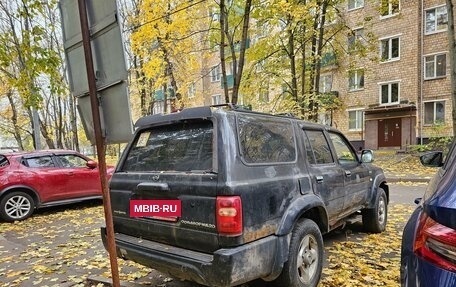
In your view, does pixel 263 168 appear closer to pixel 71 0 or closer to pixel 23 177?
pixel 71 0

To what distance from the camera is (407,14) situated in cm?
2470

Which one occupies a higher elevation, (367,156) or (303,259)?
(367,156)

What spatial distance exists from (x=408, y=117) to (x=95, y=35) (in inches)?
1033

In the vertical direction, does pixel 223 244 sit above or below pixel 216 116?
below

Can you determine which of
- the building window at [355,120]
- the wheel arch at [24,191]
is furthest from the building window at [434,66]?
the wheel arch at [24,191]

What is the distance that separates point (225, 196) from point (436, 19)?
26591 millimetres

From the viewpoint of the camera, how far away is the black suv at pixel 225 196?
288cm

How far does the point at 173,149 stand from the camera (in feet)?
11.4

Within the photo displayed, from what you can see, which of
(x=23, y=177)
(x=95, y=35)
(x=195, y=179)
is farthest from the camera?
(x=23, y=177)

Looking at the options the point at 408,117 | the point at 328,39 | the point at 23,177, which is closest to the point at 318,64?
the point at 328,39

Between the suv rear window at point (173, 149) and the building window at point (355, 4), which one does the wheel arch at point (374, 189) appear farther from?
the building window at point (355, 4)

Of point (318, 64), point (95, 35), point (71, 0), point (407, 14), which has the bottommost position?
point (95, 35)

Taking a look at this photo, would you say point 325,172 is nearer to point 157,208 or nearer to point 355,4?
point 157,208

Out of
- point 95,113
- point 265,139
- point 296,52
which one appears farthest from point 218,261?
point 296,52
